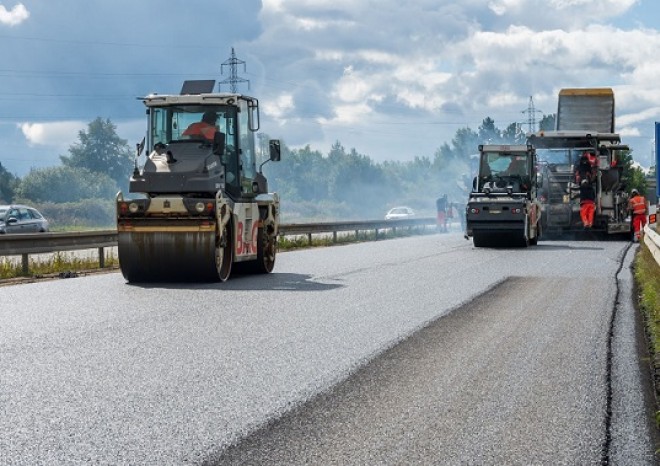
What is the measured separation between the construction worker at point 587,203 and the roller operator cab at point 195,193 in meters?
17.3

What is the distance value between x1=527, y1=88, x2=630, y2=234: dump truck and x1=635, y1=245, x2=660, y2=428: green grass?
12464 millimetres

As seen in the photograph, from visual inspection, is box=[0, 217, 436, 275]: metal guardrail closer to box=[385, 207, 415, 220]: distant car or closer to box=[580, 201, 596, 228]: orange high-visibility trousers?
box=[580, 201, 596, 228]: orange high-visibility trousers

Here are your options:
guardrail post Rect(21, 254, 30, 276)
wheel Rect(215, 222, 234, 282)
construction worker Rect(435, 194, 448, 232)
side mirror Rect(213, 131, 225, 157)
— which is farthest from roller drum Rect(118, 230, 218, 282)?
construction worker Rect(435, 194, 448, 232)

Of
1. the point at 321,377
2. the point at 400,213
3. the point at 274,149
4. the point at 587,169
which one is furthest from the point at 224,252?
the point at 400,213

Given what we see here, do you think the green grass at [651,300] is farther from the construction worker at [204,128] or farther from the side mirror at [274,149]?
the construction worker at [204,128]

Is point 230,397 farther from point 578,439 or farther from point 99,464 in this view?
point 578,439

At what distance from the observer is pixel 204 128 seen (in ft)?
58.7

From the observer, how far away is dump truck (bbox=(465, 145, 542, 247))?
29.4 m

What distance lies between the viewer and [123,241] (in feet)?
54.9

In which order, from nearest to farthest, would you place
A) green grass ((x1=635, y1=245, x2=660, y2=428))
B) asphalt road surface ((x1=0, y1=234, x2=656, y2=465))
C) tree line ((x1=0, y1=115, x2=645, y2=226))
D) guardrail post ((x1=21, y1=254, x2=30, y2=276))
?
Answer: asphalt road surface ((x1=0, y1=234, x2=656, y2=465)), green grass ((x1=635, y1=245, x2=660, y2=428)), guardrail post ((x1=21, y1=254, x2=30, y2=276)), tree line ((x1=0, y1=115, x2=645, y2=226))

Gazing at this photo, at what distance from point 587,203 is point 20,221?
17.3 metres

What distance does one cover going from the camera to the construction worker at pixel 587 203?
33969 millimetres

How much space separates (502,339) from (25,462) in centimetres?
571

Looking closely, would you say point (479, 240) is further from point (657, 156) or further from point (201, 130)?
point (201, 130)
